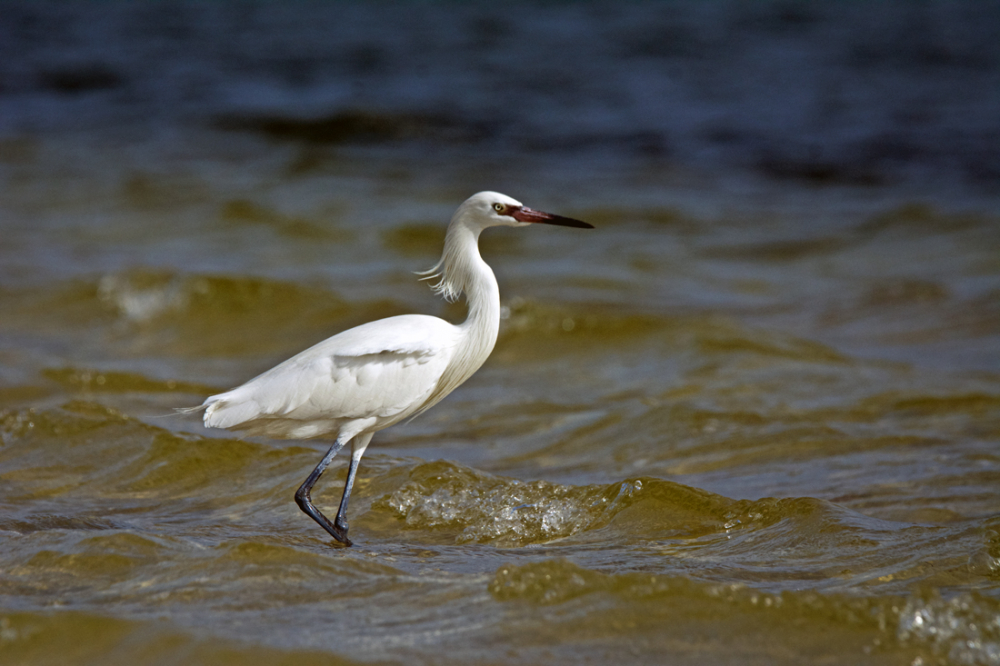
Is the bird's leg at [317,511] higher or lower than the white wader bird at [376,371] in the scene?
lower

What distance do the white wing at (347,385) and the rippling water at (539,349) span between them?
20.7 inches

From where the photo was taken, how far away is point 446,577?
4.00m

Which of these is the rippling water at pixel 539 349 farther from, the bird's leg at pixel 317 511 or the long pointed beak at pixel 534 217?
the long pointed beak at pixel 534 217

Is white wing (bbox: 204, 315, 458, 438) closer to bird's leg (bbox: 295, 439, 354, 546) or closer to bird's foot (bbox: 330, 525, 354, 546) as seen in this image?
bird's leg (bbox: 295, 439, 354, 546)

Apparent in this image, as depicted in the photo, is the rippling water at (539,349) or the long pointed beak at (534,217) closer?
the rippling water at (539,349)

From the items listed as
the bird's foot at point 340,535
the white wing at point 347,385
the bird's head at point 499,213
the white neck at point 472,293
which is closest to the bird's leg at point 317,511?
the bird's foot at point 340,535

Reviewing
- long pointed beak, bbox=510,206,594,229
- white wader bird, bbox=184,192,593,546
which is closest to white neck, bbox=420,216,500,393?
white wader bird, bbox=184,192,593,546

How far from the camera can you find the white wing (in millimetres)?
4453

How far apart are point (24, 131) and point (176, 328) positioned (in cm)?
936

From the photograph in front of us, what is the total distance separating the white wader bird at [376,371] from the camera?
4.46 metres

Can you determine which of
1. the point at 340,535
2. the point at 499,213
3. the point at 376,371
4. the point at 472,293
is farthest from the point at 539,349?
the point at 340,535

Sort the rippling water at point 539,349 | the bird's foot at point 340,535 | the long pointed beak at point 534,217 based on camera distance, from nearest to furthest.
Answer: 1. the rippling water at point 539,349
2. the bird's foot at point 340,535
3. the long pointed beak at point 534,217

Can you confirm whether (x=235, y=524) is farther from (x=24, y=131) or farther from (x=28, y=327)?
(x=24, y=131)

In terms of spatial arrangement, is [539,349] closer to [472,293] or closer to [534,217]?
[472,293]
